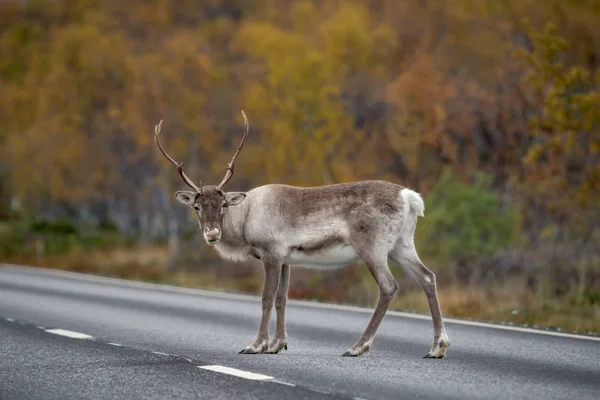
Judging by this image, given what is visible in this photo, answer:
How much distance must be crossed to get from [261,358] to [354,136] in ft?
77.1

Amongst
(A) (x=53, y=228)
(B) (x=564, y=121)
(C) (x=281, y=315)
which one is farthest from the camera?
(A) (x=53, y=228)

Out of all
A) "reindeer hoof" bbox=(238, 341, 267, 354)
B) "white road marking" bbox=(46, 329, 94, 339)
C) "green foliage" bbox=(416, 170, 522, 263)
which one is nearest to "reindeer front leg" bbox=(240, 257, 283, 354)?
"reindeer hoof" bbox=(238, 341, 267, 354)

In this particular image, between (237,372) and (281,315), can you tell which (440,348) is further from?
(237,372)

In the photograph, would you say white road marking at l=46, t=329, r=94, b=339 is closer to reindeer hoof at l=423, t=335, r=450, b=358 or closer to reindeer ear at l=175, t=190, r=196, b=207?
reindeer ear at l=175, t=190, r=196, b=207

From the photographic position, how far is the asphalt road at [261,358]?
25.8 ft

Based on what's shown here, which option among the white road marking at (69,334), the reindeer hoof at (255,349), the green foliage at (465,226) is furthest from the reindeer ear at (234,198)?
the green foliage at (465,226)

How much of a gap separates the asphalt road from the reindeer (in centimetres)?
52

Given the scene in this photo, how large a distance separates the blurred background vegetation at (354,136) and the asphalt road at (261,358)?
8.43 feet

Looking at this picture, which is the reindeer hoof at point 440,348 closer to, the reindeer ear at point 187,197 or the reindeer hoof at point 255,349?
the reindeer hoof at point 255,349

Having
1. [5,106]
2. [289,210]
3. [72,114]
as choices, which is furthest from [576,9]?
[5,106]

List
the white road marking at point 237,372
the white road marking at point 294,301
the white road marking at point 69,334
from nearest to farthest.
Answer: the white road marking at point 237,372, the white road marking at point 69,334, the white road marking at point 294,301

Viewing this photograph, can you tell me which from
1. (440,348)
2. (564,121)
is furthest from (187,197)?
(564,121)

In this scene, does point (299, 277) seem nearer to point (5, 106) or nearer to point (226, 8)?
point (5, 106)

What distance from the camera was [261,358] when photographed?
9.63 metres
